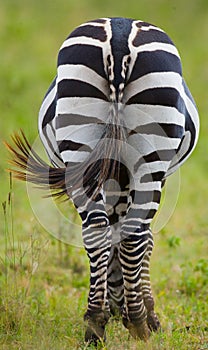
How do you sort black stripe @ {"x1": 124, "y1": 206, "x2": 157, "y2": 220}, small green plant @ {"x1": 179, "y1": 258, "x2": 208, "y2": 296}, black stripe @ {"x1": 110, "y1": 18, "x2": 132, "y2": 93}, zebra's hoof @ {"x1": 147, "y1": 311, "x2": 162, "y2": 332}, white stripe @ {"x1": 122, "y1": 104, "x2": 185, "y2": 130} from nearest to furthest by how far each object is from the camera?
black stripe @ {"x1": 110, "y1": 18, "x2": 132, "y2": 93}
white stripe @ {"x1": 122, "y1": 104, "x2": 185, "y2": 130}
black stripe @ {"x1": 124, "y1": 206, "x2": 157, "y2": 220}
zebra's hoof @ {"x1": 147, "y1": 311, "x2": 162, "y2": 332}
small green plant @ {"x1": 179, "y1": 258, "x2": 208, "y2": 296}

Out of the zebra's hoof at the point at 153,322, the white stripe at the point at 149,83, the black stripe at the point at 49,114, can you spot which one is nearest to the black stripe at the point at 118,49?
the white stripe at the point at 149,83

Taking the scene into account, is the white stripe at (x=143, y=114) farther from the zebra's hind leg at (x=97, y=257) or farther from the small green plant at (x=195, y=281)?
the small green plant at (x=195, y=281)

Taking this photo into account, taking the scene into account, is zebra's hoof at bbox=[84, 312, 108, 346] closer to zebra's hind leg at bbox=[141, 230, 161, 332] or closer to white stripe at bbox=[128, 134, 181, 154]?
zebra's hind leg at bbox=[141, 230, 161, 332]

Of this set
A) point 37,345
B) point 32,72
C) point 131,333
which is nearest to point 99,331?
point 131,333

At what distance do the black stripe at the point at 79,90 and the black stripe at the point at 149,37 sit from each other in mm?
355

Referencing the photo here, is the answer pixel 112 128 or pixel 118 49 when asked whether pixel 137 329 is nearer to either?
pixel 112 128

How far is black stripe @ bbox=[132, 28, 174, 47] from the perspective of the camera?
3.64m

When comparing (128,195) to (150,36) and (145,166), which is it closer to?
(145,166)

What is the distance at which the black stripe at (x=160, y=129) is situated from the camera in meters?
3.68

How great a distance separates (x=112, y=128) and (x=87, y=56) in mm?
443

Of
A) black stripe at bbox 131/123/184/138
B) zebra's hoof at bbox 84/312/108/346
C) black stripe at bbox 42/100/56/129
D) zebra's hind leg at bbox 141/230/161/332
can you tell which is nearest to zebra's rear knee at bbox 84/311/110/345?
zebra's hoof at bbox 84/312/108/346

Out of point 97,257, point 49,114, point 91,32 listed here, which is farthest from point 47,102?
point 97,257

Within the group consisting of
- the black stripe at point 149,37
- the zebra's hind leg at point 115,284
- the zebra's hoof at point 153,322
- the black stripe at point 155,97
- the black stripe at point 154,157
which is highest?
the black stripe at point 149,37

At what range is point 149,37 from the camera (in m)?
3.71
